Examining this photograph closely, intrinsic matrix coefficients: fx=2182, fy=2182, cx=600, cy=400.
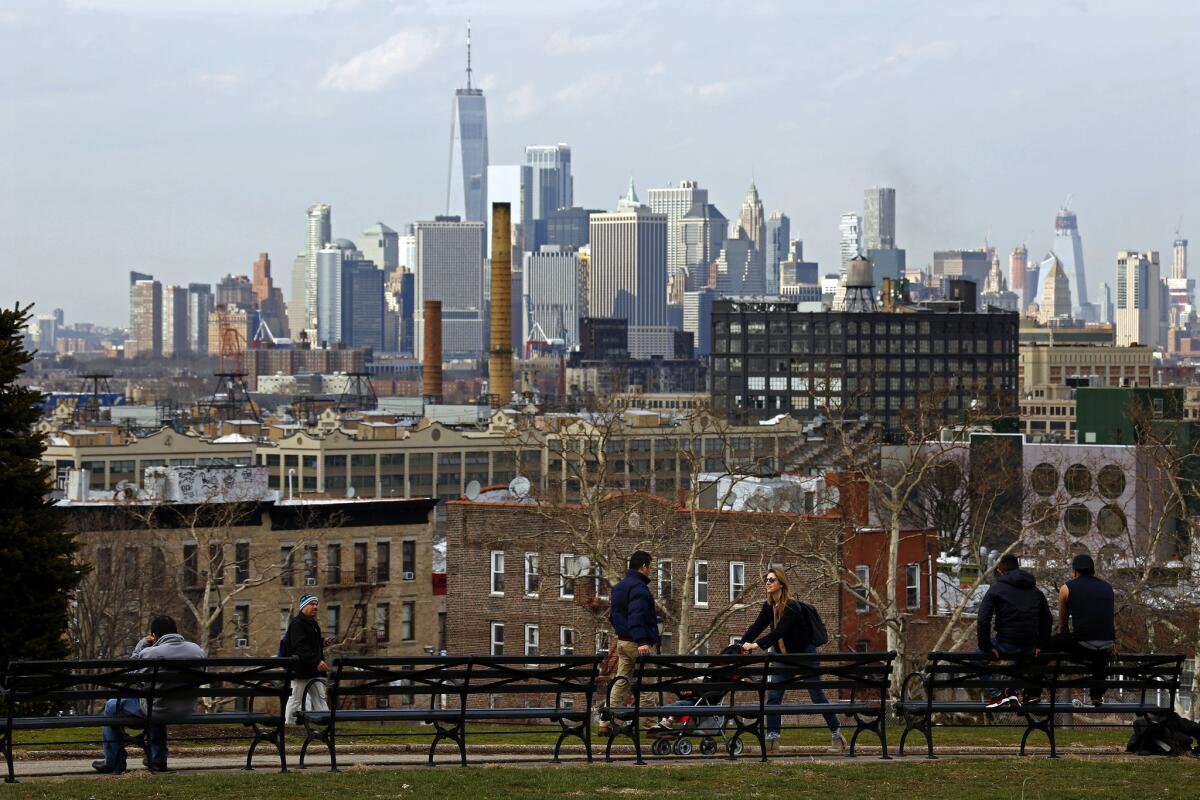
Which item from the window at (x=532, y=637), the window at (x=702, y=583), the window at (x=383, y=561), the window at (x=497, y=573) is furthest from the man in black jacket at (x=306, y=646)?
the window at (x=383, y=561)

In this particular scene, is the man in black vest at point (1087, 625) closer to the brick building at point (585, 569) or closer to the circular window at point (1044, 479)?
the brick building at point (585, 569)

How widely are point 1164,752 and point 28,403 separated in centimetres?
2132

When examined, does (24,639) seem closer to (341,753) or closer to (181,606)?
(341,753)

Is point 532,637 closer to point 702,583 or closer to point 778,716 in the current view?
point 702,583

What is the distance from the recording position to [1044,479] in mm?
99188

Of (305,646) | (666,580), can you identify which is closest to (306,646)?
(305,646)

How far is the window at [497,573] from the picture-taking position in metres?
56.9

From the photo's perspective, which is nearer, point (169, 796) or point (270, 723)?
point (169, 796)

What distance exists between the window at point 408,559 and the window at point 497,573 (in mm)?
9106

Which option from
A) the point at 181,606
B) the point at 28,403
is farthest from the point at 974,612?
the point at 28,403

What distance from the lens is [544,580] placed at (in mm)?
55406

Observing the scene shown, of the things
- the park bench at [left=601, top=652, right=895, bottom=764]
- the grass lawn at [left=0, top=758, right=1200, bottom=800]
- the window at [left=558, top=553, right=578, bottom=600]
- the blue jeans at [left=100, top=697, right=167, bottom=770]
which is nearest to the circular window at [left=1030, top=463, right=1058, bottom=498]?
the window at [left=558, top=553, right=578, bottom=600]

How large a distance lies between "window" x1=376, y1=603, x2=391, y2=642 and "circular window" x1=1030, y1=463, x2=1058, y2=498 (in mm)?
39612

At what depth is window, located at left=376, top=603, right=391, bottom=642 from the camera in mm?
63875
